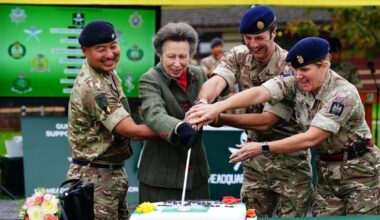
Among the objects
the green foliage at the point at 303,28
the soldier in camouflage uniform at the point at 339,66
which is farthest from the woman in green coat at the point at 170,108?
the green foliage at the point at 303,28

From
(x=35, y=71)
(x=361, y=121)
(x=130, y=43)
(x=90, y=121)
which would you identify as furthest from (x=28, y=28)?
(x=361, y=121)

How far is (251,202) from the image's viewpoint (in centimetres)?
509

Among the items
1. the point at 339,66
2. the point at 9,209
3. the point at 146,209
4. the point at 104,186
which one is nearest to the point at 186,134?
the point at 146,209

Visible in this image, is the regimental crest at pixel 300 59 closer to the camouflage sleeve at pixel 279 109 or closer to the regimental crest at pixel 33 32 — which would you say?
the camouflage sleeve at pixel 279 109

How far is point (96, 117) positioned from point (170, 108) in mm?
437

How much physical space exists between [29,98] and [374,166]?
15.9 feet

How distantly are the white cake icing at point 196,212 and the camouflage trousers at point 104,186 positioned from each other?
2.79ft

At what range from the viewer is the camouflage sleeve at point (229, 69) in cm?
496

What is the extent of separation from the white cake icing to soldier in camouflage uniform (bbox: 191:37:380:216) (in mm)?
664

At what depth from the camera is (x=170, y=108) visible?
15.0 feet

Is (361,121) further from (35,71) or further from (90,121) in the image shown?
(35,71)

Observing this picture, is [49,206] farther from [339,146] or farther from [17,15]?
[17,15]

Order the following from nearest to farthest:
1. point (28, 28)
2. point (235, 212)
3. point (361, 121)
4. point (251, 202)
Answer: point (235, 212) < point (361, 121) < point (251, 202) < point (28, 28)

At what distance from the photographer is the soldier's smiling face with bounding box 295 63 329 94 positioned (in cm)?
443
